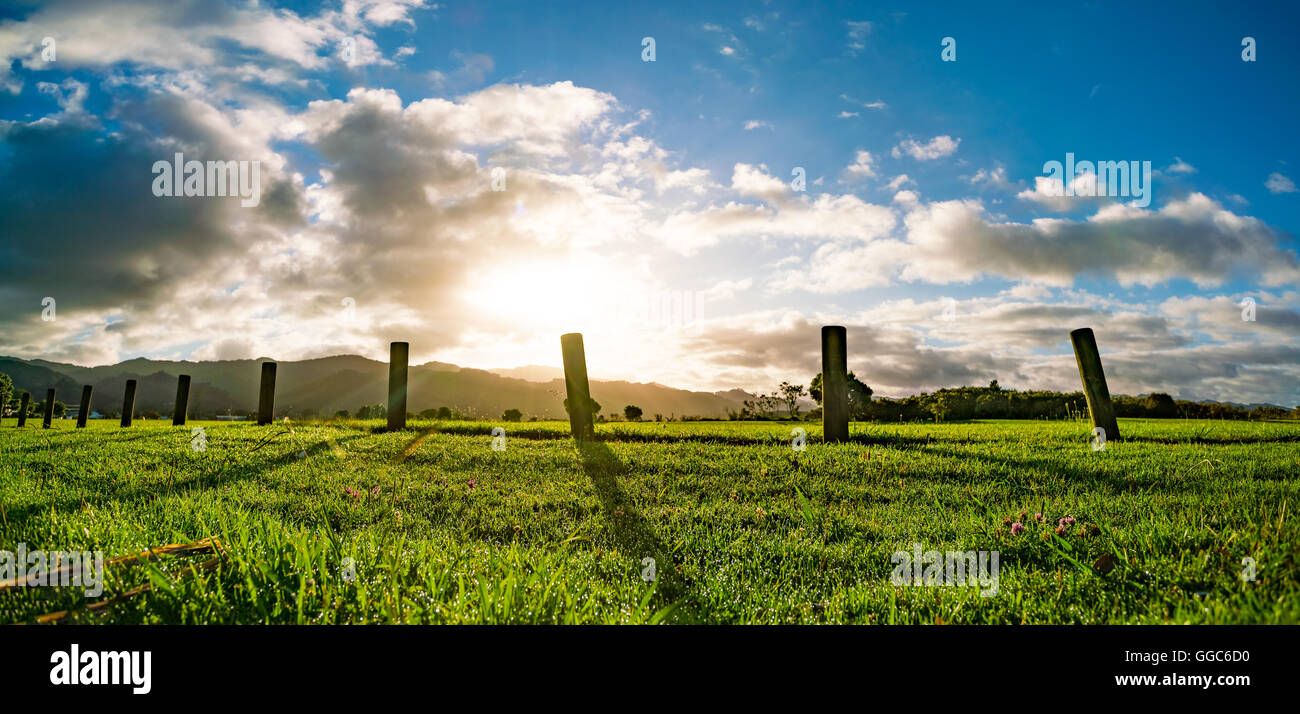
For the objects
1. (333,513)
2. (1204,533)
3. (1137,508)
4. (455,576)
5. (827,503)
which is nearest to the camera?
(455,576)

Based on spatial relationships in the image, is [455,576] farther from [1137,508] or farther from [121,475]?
[121,475]

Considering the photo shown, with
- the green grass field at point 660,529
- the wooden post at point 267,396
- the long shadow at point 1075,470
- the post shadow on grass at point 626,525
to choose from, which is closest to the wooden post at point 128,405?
the wooden post at point 267,396

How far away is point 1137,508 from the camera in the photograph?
493 centimetres

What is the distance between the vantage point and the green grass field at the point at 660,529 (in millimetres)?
2553

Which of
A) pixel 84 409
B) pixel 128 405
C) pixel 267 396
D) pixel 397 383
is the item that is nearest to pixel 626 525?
pixel 397 383

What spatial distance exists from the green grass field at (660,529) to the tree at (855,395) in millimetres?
14415

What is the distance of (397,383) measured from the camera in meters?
14.1

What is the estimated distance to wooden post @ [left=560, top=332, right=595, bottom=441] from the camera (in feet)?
37.0

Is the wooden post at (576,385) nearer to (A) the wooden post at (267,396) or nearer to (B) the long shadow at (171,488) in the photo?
(B) the long shadow at (171,488)

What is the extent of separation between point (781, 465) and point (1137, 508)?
11.4ft

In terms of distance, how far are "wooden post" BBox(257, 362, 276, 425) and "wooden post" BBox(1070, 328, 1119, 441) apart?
2047cm

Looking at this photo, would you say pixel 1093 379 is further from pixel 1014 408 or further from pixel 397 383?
pixel 397 383

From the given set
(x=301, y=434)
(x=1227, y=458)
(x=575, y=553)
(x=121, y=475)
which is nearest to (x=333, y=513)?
(x=575, y=553)
